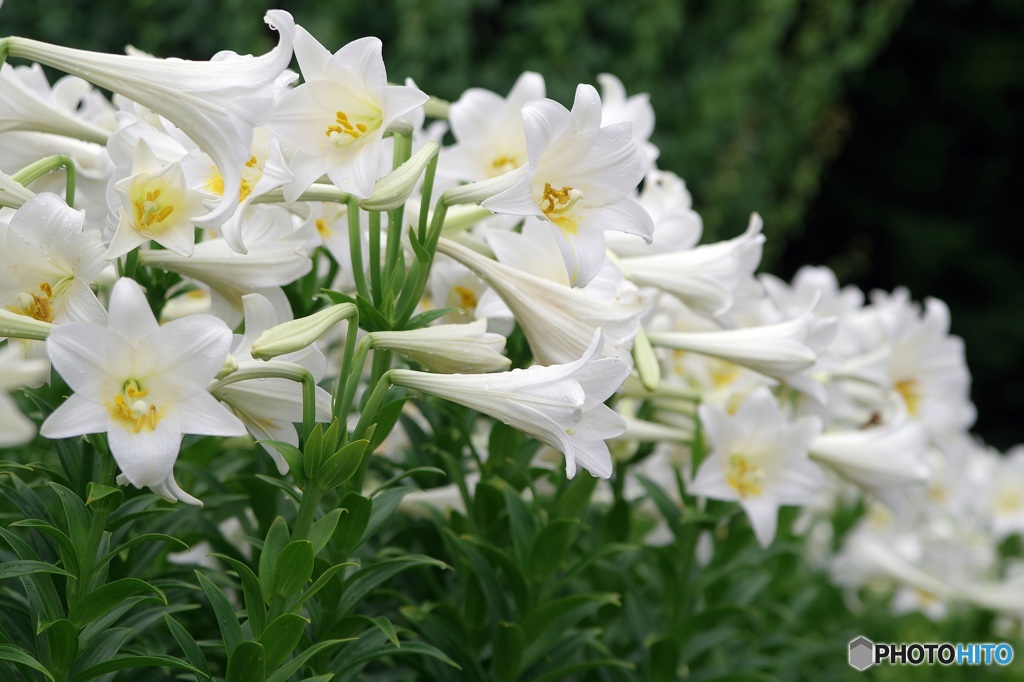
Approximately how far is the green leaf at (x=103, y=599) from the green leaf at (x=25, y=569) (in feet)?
0.11

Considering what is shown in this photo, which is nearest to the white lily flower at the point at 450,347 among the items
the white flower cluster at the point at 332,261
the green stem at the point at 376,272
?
the white flower cluster at the point at 332,261

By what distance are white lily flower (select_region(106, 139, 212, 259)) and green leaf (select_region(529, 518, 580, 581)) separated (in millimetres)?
599

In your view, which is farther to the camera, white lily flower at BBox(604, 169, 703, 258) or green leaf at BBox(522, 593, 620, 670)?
white lily flower at BBox(604, 169, 703, 258)

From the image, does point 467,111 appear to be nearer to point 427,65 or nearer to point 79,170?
point 79,170

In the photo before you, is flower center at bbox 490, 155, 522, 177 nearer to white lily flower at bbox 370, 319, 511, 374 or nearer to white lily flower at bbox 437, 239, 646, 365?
white lily flower at bbox 437, 239, 646, 365

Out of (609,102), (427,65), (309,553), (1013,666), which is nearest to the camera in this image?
(309,553)

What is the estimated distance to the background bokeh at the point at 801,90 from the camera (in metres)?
4.75

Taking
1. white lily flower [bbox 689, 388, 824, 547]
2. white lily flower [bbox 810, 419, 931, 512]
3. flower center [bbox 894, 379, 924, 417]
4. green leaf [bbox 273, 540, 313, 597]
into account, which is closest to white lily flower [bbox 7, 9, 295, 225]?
→ green leaf [bbox 273, 540, 313, 597]

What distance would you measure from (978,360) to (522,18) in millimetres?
3902

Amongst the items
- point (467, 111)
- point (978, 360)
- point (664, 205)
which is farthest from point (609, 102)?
point (978, 360)

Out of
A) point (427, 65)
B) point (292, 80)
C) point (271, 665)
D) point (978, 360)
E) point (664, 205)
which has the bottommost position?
point (978, 360)

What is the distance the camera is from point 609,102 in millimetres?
1719

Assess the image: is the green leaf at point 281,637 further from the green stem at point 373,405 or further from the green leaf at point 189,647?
the green stem at point 373,405

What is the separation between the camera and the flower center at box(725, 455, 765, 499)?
1.61 m
